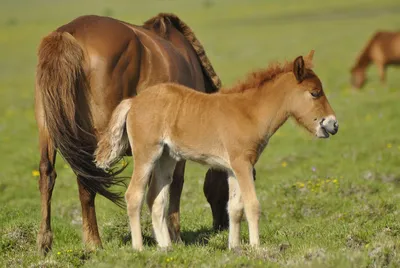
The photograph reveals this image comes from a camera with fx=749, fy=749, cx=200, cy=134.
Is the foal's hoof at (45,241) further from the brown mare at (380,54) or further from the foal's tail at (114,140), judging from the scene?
the brown mare at (380,54)

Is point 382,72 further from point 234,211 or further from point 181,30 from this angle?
point 234,211

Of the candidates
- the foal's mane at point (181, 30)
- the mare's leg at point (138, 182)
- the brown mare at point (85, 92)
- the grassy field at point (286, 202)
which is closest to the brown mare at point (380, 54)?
the grassy field at point (286, 202)

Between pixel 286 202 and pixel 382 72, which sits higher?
pixel 286 202

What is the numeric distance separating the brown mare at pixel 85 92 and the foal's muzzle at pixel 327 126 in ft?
5.12

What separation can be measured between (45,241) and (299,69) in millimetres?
3044

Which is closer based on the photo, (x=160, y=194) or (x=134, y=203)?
Result: (x=134, y=203)

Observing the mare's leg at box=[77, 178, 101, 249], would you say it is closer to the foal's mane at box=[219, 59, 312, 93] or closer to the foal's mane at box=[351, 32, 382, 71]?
the foal's mane at box=[219, 59, 312, 93]

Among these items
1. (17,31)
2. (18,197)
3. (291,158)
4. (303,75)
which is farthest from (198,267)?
(17,31)

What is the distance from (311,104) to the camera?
682 centimetres

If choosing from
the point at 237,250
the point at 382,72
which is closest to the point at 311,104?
the point at 237,250

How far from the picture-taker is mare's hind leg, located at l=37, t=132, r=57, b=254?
7.50 m

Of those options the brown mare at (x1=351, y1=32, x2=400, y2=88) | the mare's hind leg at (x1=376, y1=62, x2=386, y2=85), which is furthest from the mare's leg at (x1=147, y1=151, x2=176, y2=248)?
the brown mare at (x1=351, y1=32, x2=400, y2=88)

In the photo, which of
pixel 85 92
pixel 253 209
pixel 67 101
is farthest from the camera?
pixel 85 92

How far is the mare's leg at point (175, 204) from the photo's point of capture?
7.84 metres
